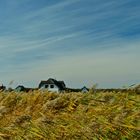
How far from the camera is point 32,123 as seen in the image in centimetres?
738

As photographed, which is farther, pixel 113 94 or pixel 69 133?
pixel 113 94

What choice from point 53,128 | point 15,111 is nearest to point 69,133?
point 53,128

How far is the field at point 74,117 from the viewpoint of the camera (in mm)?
6934

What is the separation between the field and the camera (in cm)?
693

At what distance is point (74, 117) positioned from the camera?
7.53m

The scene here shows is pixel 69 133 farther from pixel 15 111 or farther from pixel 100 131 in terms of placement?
pixel 15 111

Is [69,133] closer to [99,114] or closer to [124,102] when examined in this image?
[99,114]

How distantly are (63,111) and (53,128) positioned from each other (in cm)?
110

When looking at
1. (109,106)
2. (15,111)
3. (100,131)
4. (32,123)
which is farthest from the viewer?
(15,111)

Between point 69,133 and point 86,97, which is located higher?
point 86,97

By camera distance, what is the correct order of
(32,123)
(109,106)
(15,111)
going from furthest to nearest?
(15,111) < (109,106) < (32,123)

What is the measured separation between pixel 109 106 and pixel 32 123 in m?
1.32

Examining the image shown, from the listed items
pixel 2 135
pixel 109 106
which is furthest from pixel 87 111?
pixel 2 135

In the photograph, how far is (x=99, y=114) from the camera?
25.0 ft
